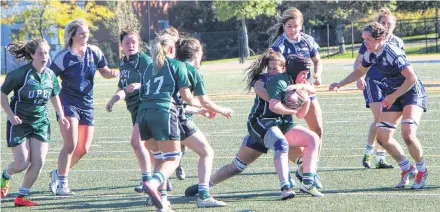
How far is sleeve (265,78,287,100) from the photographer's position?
8.00 meters

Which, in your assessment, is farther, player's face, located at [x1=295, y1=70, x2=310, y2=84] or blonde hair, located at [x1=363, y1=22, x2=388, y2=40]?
blonde hair, located at [x1=363, y1=22, x2=388, y2=40]

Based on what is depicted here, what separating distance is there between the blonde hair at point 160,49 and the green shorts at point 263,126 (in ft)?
3.86

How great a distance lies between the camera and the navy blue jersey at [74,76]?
920 centimetres

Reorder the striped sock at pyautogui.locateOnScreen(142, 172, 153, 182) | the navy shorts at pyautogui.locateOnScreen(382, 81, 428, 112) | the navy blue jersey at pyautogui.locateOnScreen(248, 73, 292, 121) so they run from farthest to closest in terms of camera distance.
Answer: the navy shorts at pyautogui.locateOnScreen(382, 81, 428, 112) < the navy blue jersey at pyautogui.locateOnScreen(248, 73, 292, 121) < the striped sock at pyautogui.locateOnScreen(142, 172, 153, 182)

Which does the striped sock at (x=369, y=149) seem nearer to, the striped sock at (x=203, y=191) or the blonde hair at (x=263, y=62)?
the blonde hair at (x=263, y=62)

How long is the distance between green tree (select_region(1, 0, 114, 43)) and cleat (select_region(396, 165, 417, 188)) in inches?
1380

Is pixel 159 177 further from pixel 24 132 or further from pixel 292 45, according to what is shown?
pixel 292 45

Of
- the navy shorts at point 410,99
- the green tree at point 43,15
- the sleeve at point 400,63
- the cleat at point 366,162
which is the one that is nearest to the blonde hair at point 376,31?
the sleeve at point 400,63

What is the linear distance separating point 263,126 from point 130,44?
1679 millimetres

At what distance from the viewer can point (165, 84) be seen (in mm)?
7523

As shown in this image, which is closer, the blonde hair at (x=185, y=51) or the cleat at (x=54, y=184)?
the blonde hair at (x=185, y=51)

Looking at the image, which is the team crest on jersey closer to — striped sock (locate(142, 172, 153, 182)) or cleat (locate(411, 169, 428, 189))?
striped sock (locate(142, 172, 153, 182))

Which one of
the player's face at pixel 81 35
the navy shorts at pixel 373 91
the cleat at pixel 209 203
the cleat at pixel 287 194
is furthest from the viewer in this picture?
the navy shorts at pixel 373 91

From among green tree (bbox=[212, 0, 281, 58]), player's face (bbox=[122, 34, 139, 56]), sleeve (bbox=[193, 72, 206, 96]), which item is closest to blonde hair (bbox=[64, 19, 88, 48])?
player's face (bbox=[122, 34, 139, 56])
